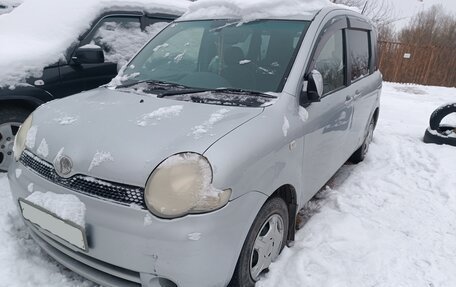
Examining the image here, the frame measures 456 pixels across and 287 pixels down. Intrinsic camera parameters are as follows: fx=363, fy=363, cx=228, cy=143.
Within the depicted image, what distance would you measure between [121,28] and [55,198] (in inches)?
110

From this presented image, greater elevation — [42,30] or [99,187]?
[42,30]

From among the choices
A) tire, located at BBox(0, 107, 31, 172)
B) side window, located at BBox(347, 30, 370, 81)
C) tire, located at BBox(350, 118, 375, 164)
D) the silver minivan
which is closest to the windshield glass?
the silver minivan

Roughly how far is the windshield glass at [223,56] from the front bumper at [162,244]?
3.37 ft

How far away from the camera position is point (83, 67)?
3832mm

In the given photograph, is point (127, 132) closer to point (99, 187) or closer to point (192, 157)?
point (99, 187)

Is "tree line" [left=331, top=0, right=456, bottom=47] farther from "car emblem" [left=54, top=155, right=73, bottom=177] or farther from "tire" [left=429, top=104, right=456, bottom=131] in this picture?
"car emblem" [left=54, top=155, right=73, bottom=177]

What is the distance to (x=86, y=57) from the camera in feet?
11.5

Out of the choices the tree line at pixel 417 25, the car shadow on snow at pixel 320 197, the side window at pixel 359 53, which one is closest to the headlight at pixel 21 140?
the car shadow on snow at pixel 320 197

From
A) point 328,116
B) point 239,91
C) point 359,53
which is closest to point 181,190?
point 239,91

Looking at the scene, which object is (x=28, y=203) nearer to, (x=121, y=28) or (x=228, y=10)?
(x=228, y=10)

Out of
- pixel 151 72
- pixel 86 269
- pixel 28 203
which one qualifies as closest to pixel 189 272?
pixel 86 269

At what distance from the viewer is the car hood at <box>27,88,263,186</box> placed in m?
1.83

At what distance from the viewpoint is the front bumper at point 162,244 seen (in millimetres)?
1729

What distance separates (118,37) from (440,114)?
15.3 ft
